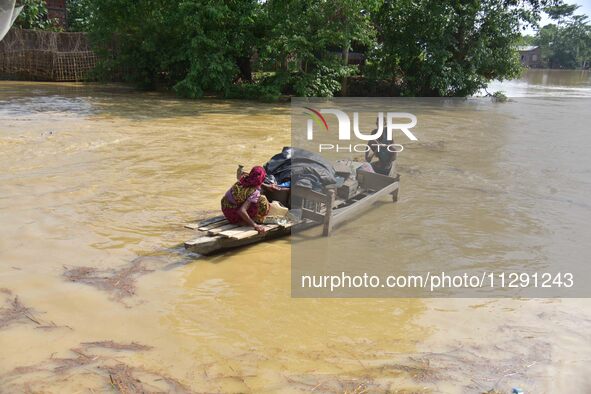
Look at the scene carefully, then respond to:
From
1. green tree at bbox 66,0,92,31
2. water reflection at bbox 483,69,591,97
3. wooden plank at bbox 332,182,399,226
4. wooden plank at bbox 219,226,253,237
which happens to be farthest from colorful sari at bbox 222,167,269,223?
green tree at bbox 66,0,92,31

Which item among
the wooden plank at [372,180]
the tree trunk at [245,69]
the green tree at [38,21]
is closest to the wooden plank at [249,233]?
the wooden plank at [372,180]

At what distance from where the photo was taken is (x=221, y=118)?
14.1m

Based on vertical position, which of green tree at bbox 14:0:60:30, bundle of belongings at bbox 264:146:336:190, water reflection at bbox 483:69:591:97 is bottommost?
bundle of belongings at bbox 264:146:336:190

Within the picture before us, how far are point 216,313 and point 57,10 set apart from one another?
27853 millimetres

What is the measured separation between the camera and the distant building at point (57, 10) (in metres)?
27.0

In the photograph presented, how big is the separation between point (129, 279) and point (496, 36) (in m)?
18.8

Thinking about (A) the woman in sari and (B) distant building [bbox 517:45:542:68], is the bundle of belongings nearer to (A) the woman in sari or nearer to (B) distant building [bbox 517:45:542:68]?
(A) the woman in sari

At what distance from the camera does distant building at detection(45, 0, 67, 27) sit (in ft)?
88.7

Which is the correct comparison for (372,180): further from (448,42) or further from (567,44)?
(567,44)

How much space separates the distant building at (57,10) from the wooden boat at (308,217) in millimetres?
25278

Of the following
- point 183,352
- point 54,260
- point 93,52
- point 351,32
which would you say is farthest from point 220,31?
point 183,352

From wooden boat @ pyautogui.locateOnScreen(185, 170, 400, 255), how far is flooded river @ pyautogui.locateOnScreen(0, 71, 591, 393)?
158 millimetres

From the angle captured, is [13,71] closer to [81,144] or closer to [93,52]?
[93,52]

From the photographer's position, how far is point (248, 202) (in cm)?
510
